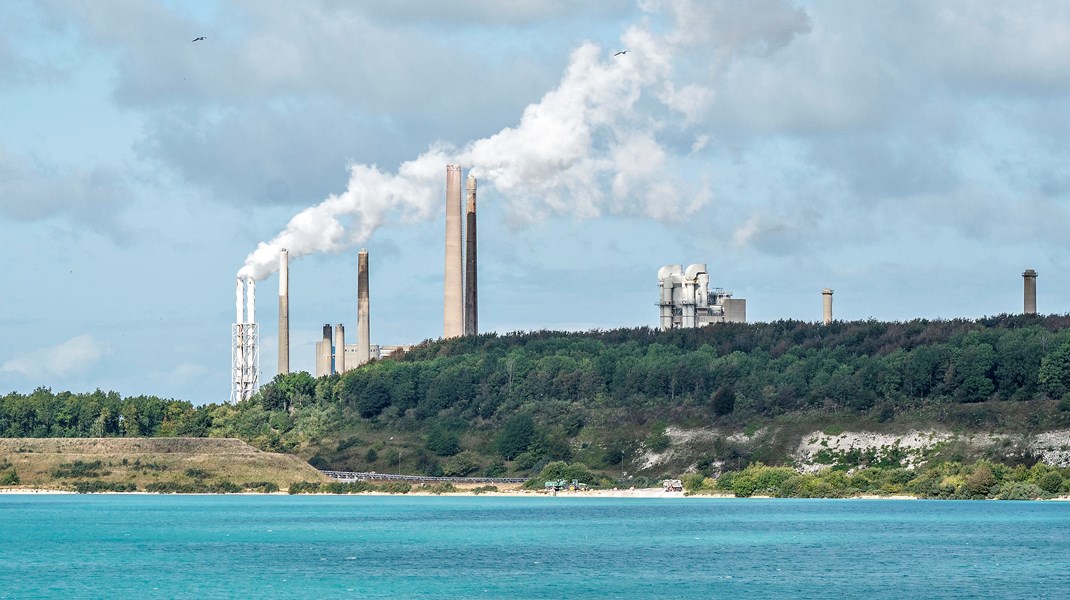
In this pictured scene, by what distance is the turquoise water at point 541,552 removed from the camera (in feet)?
256

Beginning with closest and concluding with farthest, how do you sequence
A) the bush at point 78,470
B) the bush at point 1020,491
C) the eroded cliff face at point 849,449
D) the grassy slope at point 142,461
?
the bush at point 1020,491 → the eroded cliff face at point 849,449 → the bush at point 78,470 → the grassy slope at point 142,461

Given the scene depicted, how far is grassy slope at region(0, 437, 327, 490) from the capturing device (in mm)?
193875

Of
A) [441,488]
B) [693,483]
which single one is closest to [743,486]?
[693,483]

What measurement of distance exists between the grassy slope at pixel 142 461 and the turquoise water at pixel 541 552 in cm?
3593

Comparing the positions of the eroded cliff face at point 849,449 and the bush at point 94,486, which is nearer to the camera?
the eroded cliff face at point 849,449

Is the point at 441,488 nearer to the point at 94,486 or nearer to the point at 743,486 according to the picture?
the point at 743,486

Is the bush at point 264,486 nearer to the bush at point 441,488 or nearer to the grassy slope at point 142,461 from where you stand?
the grassy slope at point 142,461

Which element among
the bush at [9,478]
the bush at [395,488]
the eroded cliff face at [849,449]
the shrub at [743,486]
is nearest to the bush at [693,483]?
the eroded cliff face at [849,449]

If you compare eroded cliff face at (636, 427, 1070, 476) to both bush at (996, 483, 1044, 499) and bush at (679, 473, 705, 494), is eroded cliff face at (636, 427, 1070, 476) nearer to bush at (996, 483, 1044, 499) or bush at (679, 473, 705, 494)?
bush at (679, 473, 705, 494)

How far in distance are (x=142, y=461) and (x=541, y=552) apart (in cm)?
10592

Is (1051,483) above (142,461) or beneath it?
beneath

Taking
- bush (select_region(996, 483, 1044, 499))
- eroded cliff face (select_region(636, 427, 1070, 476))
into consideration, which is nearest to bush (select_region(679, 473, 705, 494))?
eroded cliff face (select_region(636, 427, 1070, 476))

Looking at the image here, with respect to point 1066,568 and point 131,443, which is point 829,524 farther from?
point 131,443

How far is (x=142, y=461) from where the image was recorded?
194125mm
